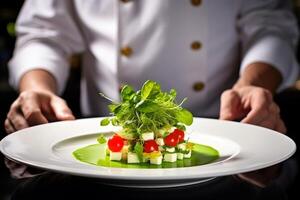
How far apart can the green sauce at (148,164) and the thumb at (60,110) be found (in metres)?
0.15

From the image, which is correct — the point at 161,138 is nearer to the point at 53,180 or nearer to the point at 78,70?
the point at 53,180

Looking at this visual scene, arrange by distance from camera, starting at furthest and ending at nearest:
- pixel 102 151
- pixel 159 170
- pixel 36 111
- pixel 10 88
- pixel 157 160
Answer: pixel 10 88 → pixel 36 111 → pixel 102 151 → pixel 157 160 → pixel 159 170

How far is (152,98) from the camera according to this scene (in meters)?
0.95

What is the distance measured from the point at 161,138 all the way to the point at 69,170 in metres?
0.23

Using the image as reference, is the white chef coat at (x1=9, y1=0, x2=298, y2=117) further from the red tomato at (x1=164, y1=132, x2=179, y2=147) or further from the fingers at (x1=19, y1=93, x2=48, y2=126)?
the red tomato at (x1=164, y1=132, x2=179, y2=147)

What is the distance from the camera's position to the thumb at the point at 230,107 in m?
1.18

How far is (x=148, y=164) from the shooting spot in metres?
0.89

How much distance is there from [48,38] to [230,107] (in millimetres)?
644

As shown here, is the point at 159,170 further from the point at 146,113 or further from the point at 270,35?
the point at 270,35

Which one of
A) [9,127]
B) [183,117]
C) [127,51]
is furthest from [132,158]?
[127,51]

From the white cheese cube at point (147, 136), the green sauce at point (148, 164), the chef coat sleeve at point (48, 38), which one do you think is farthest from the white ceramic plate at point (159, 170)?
the chef coat sleeve at point (48, 38)

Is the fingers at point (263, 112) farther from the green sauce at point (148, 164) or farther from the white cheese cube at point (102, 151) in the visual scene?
the white cheese cube at point (102, 151)

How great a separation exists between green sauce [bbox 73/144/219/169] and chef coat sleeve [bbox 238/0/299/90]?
0.58 m

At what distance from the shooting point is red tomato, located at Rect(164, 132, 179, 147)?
2.95 feet
